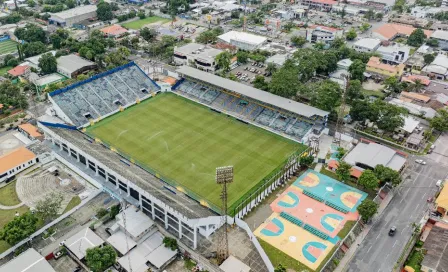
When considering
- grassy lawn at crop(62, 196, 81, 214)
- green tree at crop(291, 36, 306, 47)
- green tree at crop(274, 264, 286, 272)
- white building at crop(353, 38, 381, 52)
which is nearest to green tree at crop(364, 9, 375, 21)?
white building at crop(353, 38, 381, 52)

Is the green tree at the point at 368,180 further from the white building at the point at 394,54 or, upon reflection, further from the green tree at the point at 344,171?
the white building at the point at 394,54

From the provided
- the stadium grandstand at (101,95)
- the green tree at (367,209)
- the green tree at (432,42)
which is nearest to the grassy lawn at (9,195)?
the stadium grandstand at (101,95)

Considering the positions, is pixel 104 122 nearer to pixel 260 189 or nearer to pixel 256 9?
pixel 260 189

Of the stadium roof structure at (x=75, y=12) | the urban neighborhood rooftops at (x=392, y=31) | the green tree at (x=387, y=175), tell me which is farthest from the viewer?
the stadium roof structure at (x=75, y=12)

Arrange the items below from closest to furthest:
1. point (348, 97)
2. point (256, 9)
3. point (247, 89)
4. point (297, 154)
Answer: point (297, 154), point (247, 89), point (348, 97), point (256, 9)

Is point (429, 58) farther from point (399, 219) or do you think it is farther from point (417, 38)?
point (399, 219)

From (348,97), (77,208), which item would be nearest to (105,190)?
(77,208)

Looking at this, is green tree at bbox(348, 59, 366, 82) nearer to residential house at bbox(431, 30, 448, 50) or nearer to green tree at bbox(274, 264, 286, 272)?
residential house at bbox(431, 30, 448, 50)
